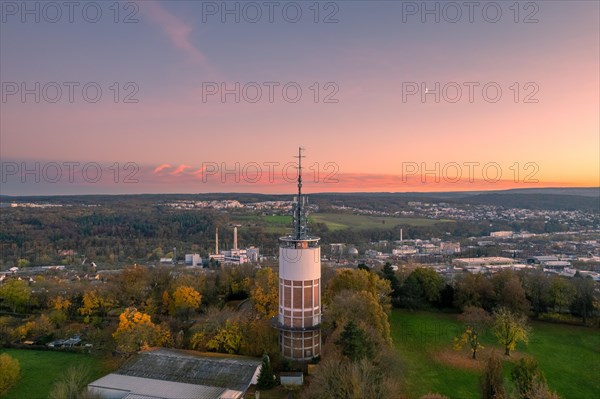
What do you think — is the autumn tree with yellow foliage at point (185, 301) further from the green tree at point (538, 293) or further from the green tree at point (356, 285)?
the green tree at point (538, 293)

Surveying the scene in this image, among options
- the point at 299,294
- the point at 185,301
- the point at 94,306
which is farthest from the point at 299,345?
the point at 94,306

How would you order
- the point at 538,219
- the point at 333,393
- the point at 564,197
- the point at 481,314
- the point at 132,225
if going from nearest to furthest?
the point at 333,393 → the point at 481,314 → the point at 132,225 → the point at 538,219 → the point at 564,197

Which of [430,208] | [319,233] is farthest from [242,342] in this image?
[430,208]

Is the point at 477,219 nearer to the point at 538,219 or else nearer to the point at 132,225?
the point at 538,219

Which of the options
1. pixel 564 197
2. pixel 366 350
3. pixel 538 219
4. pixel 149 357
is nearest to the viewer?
pixel 366 350

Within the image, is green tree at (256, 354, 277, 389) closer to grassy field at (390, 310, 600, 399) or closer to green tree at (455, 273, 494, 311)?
grassy field at (390, 310, 600, 399)

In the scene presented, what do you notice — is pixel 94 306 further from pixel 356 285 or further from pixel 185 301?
pixel 356 285

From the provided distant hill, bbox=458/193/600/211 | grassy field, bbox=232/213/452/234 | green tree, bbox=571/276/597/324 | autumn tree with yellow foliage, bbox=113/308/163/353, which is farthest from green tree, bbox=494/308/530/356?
distant hill, bbox=458/193/600/211
